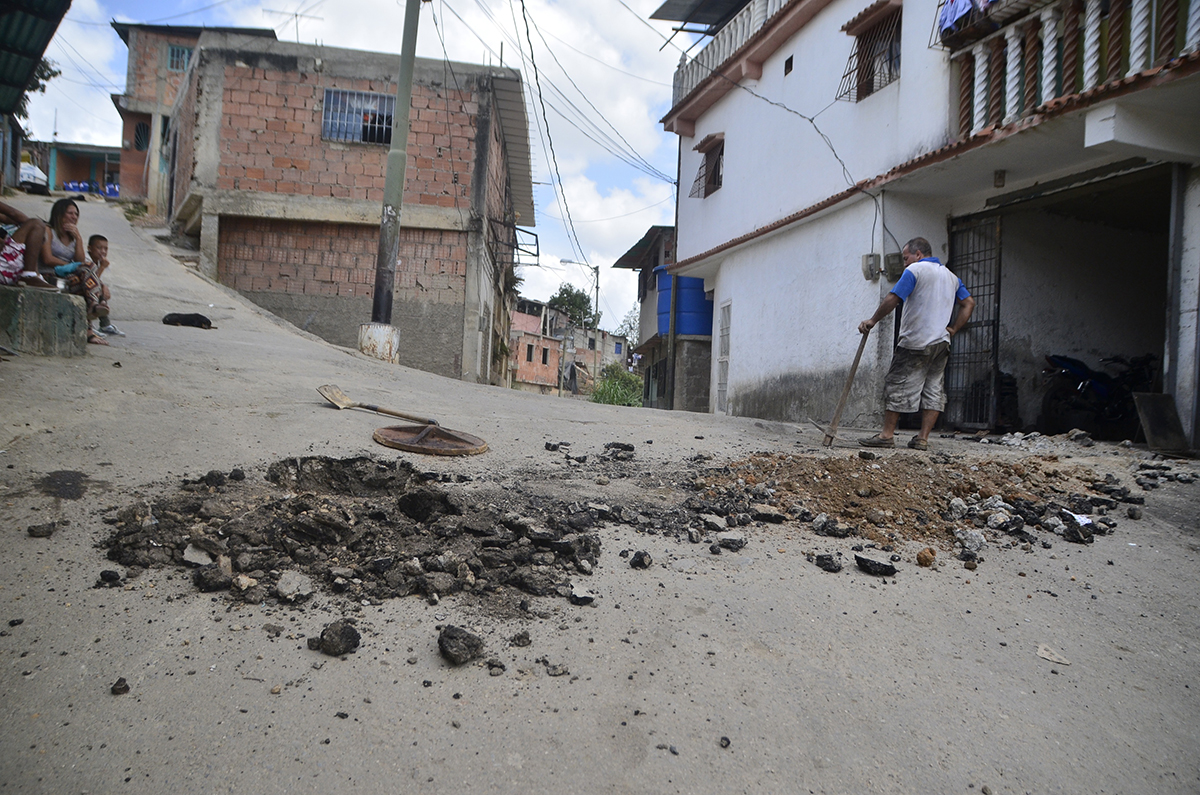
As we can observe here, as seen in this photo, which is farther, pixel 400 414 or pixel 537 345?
pixel 537 345

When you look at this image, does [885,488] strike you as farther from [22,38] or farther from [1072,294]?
[22,38]

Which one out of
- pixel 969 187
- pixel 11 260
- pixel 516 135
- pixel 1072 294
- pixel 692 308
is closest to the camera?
pixel 11 260

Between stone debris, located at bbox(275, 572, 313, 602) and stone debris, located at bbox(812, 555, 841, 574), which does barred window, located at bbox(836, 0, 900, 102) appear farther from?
stone debris, located at bbox(275, 572, 313, 602)

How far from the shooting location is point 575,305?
45094 mm

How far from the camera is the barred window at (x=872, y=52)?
8422 millimetres

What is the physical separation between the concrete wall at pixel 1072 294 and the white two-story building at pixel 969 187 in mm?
24

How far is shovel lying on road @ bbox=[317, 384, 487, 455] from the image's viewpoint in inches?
164

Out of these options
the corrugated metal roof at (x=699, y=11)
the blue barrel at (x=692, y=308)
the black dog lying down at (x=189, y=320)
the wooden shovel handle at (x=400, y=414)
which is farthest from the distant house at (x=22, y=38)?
the corrugated metal roof at (x=699, y=11)

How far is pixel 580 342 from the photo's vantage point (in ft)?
145

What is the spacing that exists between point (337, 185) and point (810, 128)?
835 cm

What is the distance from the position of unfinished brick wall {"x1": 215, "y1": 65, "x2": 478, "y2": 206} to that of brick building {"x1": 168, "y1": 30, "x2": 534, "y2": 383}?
0.06 ft

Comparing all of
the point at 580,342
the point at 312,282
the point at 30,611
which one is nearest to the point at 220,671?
the point at 30,611

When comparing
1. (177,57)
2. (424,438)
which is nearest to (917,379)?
(424,438)

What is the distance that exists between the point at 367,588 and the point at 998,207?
767 centimetres
